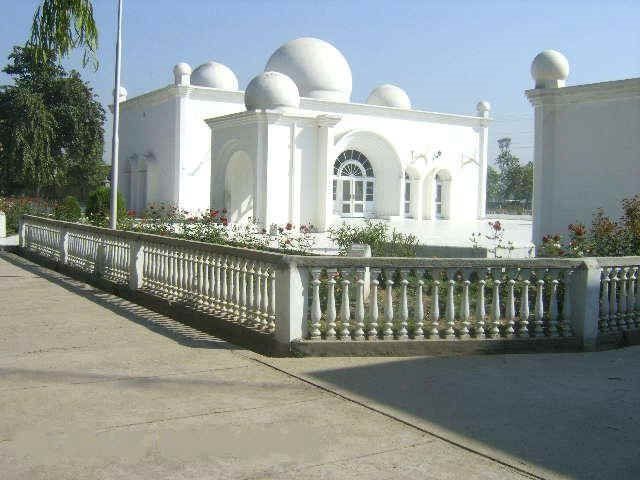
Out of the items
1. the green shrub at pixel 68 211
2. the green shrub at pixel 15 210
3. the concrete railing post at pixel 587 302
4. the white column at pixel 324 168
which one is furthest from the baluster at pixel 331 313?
the green shrub at pixel 15 210

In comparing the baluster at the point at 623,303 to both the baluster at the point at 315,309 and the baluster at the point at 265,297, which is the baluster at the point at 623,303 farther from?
the baluster at the point at 265,297

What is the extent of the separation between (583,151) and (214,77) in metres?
23.8

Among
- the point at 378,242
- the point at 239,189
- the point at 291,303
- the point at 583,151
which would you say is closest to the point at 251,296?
the point at 291,303

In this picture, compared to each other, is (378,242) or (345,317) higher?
(378,242)

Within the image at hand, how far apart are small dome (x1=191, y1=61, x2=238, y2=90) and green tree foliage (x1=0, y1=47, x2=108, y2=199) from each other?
7777mm

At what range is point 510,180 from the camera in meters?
92.5

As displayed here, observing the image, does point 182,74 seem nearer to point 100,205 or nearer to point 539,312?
point 100,205

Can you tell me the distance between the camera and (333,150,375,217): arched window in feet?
110

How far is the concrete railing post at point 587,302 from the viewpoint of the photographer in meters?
7.12

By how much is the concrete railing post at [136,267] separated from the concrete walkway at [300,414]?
2.73 meters

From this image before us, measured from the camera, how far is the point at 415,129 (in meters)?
35.7

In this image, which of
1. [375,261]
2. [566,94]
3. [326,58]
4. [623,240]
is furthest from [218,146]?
[375,261]

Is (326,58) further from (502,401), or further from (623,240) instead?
(502,401)

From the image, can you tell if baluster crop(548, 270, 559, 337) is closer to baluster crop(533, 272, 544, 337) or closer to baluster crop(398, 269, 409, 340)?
baluster crop(533, 272, 544, 337)
